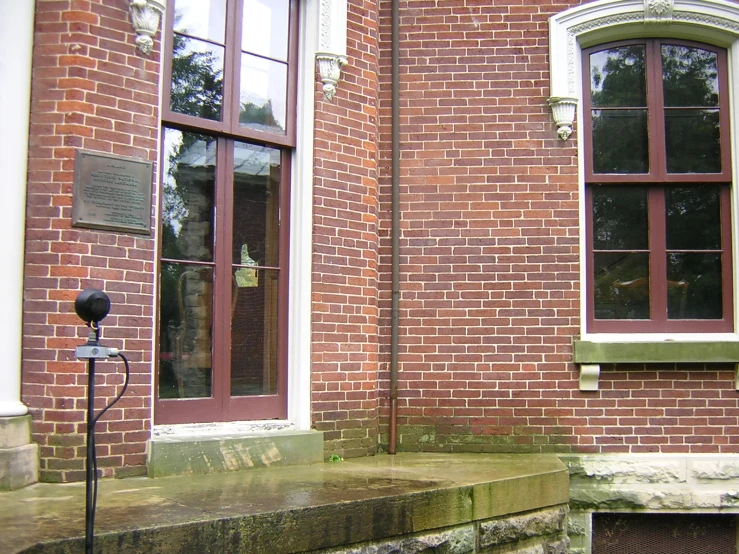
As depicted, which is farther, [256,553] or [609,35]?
[609,35]

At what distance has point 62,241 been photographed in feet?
16.8

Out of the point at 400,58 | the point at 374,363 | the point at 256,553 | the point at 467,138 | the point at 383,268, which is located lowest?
the point at 256,553

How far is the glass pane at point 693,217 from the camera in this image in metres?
6.92

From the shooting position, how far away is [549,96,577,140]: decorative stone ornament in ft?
22.5

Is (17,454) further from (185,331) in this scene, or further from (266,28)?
(266,28)

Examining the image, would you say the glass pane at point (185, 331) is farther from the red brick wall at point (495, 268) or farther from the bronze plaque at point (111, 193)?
the red brick wall at point (495, 268)

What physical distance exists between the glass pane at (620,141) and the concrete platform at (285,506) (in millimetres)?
2593

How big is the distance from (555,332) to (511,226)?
951mm

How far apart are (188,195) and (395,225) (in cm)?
181

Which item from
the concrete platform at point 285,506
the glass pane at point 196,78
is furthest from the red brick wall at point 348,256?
the glass pane at point 196,78

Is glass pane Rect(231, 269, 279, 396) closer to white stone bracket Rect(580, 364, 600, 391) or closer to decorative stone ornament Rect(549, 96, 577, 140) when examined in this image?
white stone bracket Rect(580, 364, 600, 391)

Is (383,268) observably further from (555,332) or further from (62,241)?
(62,241)

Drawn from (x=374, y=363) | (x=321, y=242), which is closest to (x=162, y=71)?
(x=321, y=242)

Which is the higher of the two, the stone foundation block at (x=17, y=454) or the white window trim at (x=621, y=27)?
the white window trim at (x=621, y=27)
